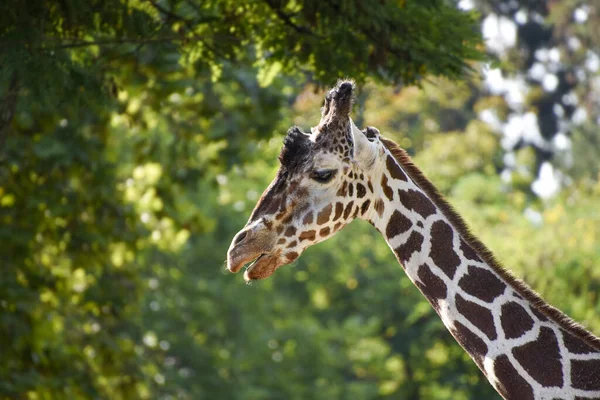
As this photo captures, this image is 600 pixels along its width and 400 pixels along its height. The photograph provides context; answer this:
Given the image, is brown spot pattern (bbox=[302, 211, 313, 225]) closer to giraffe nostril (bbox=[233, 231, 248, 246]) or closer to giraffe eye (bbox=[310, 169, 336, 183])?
giraffe eye (bbox=[310, 169, 336, 183])

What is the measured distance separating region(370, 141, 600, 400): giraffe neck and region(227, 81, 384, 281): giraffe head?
26 cm

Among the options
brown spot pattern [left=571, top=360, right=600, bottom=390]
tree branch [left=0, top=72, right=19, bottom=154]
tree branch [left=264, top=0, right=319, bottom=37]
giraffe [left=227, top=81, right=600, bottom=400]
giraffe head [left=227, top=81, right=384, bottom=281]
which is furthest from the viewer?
tree branch [left=264, top=0, right=319, bottom=37]

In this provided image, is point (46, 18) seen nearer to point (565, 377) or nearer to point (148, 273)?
point (565, 377)

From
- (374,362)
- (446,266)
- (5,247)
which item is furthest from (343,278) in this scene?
(446,266)

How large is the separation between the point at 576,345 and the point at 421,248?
0.98m

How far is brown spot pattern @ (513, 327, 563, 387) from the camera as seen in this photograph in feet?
20.6

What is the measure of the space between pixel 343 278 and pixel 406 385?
13.8 ft

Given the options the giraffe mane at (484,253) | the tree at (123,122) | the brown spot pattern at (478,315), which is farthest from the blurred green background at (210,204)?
the brown spot pattern at (478,315)

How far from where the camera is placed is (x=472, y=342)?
6484 mm

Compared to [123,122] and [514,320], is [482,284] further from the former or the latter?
[123,122]

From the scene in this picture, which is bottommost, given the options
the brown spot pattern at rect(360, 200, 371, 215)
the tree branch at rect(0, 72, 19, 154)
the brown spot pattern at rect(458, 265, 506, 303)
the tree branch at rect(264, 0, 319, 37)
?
the brown spot pattern at rect(458, 265, 506, 303)

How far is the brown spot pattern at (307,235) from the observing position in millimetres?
6523

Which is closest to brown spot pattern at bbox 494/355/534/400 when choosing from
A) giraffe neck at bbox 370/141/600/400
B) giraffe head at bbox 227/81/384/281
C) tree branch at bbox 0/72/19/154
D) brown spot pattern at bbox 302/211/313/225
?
giraffe neck at bbox 370/141/600/400

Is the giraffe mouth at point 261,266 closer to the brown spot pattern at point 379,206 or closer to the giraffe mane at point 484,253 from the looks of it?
the brown spot pattern at point 379,206
